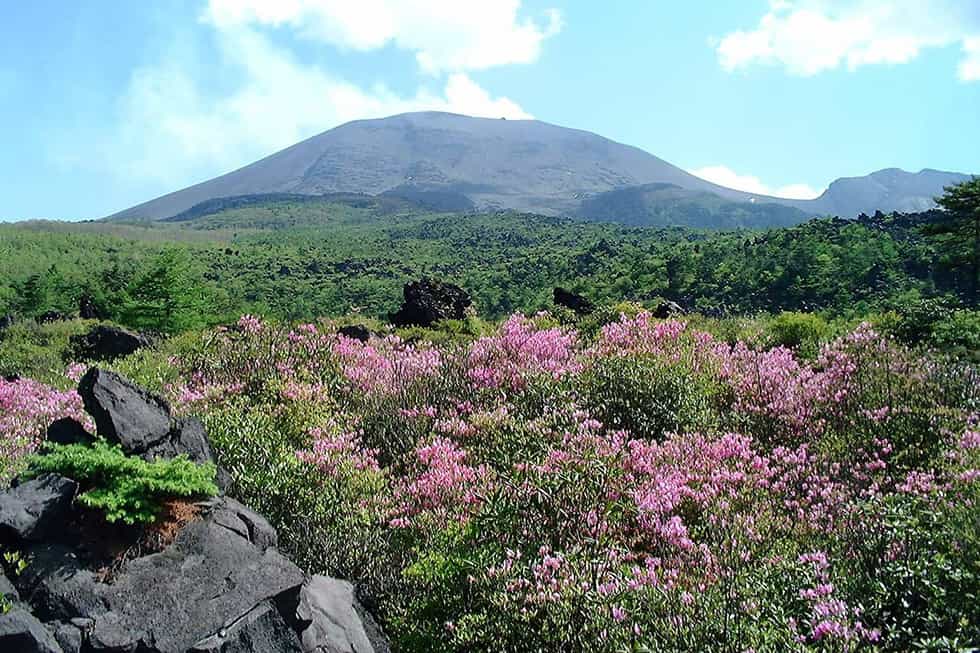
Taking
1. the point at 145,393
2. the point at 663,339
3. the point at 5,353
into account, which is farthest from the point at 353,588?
the point at 5,353

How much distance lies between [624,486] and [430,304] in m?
12.2

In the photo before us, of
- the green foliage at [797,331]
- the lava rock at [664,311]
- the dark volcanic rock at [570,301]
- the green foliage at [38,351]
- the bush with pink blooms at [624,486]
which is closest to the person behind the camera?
the bush with pink blooms at [624,486]

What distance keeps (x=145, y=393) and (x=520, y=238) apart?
14427 cm

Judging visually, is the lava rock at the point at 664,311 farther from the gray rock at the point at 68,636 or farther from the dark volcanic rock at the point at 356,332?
the gray rock at the point at 68,636

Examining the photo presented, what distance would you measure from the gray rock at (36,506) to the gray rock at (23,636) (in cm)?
81

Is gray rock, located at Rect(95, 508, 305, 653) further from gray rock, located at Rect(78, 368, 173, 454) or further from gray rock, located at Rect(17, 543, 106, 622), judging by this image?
gray rock, located at Rect(78, 368, 173, 454)

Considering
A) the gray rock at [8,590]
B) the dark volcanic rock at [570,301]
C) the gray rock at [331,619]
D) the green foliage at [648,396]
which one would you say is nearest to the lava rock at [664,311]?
the dark volcanic rock at [570,301]

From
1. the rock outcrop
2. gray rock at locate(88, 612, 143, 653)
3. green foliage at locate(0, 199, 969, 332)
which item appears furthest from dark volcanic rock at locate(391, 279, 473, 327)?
gray rock at locate(88, 612, 143, 653)

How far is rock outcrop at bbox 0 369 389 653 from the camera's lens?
4387 millimetres

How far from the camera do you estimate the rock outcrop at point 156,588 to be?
4.39 meters

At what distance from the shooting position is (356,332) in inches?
530

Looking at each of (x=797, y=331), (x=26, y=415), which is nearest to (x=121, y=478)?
(x=26, y=415)

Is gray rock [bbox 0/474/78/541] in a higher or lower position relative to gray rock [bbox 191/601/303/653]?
higher

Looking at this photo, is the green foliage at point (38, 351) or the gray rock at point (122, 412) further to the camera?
the green foliage at point (38, 351)
